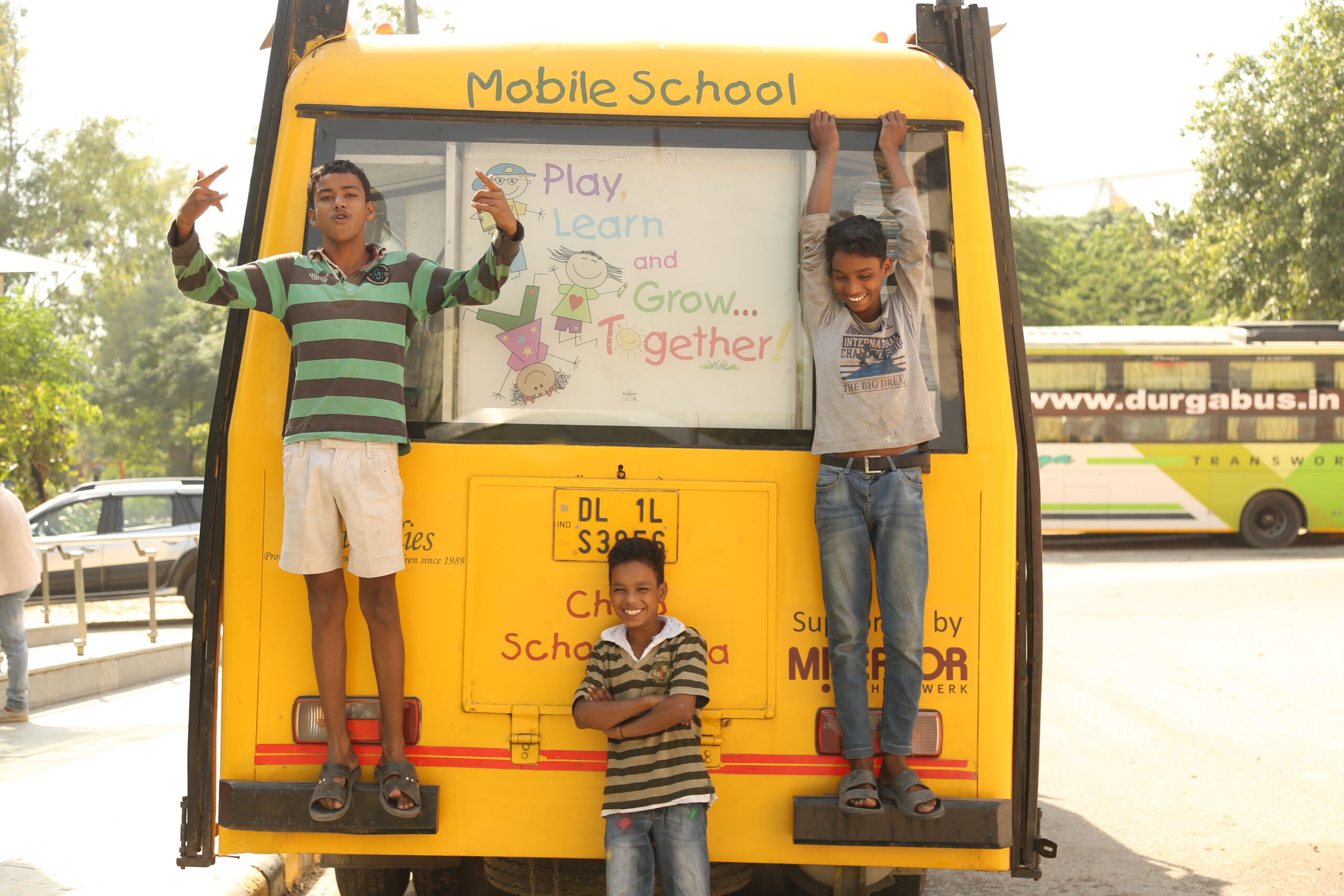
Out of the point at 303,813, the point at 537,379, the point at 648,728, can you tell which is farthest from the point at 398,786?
the point at 537,379

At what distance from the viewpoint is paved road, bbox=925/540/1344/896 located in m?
5.33

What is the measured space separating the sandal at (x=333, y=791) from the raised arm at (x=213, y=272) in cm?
129

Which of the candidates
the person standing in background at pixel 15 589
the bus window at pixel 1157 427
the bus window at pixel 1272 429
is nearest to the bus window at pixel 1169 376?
the bus window at pixel 1157 427

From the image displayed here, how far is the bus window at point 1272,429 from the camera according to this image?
19453 mm

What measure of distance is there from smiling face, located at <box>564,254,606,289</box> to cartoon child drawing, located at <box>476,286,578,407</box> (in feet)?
0.37

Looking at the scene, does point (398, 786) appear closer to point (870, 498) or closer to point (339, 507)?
point (339, 507)

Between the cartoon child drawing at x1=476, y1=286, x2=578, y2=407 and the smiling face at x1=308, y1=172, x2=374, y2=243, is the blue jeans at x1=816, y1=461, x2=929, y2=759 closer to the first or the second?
the cartoon child drawing at x1=476, y1=286, x2=578, y2=407

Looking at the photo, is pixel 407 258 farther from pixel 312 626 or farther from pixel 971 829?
pixel 971 829

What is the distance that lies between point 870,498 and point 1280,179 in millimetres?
23710

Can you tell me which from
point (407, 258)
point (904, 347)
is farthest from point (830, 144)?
point (407, 258)

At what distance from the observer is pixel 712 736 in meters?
3.39

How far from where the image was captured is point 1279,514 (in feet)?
65.4

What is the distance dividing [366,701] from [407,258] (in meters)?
1.28

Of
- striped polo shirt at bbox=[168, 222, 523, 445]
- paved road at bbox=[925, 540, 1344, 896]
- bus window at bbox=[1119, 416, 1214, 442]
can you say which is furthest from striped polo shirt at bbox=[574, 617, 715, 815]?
bus window at bbox=[1119, 416, 1214, 442]
